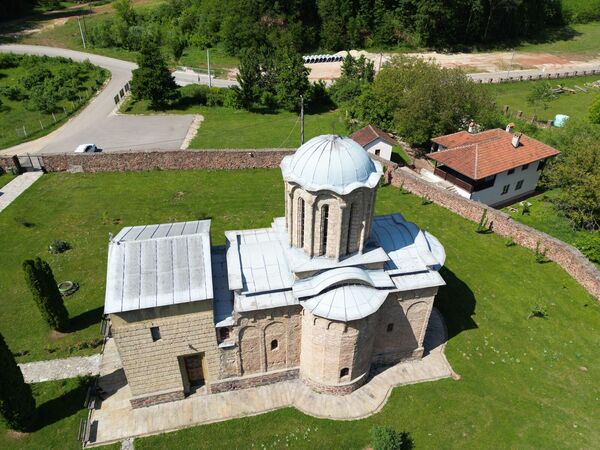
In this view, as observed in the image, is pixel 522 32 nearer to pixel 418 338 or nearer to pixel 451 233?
pixel 451 233

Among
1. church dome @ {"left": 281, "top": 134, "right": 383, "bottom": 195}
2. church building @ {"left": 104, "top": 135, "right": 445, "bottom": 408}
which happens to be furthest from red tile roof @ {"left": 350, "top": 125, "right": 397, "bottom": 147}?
church dome @ {"left": 281, "top": 134, "right": 383, "bottom": 195}

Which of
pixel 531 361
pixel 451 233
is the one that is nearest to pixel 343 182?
pixel 531 361

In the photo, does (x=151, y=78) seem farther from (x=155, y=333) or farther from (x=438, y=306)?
(x=438, y=306)

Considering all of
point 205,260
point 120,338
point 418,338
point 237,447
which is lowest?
point 237,447

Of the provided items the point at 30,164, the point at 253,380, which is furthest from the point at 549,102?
the point at 30,164

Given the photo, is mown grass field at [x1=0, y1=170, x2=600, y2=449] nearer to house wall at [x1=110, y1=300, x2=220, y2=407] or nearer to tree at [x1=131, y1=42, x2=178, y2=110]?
house wall at [x1=110, y1=300, x2=220, y2=407]

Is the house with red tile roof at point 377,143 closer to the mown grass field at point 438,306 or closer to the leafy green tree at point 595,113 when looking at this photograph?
the mown grass field at point 438,306
